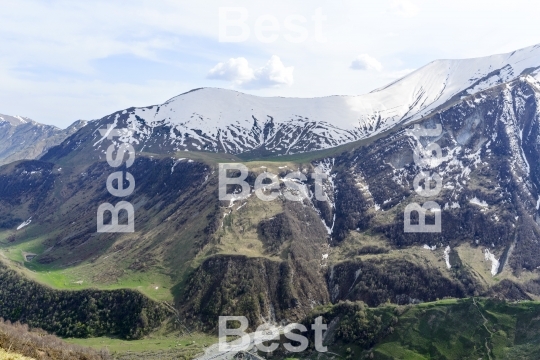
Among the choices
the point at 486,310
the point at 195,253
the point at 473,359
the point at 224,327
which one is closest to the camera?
the point at 473,359

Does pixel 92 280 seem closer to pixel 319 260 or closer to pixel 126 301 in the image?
pixel 126 301

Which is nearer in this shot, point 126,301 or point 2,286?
point 126,301

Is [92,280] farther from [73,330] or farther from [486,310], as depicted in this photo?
[486,310]

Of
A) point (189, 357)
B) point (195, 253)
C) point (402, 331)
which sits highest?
point (195, 253)

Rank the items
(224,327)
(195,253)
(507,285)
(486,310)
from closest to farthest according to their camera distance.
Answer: (486,310), (224,327), (507,285), (195,253)

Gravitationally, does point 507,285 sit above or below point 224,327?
above

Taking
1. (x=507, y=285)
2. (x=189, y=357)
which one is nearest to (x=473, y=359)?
(x=507, y=285)

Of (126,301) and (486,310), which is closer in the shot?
(486,310)

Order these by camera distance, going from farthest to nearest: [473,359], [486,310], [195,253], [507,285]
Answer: [195,253] → [507,285] → [486,310] → [473,359]

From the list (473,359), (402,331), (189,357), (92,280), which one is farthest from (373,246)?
(92,280)
